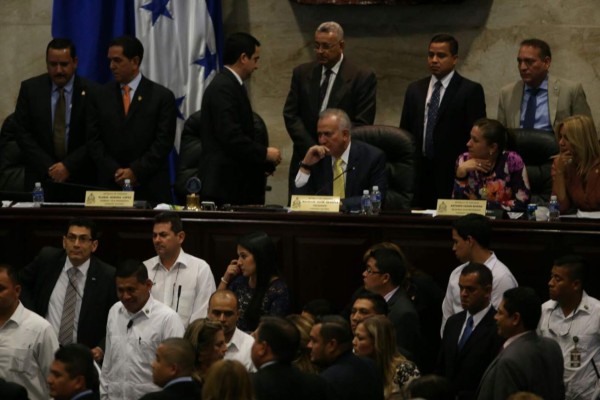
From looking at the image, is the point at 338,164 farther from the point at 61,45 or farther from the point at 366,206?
the point at 61,45

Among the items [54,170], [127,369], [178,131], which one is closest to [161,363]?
[127,369]

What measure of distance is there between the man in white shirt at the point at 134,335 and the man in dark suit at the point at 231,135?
217cm

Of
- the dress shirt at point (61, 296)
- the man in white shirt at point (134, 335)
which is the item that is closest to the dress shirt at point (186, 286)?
the dress shirt at point (61, 296)

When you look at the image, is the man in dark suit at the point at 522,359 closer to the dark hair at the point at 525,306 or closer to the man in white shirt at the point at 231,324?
the dark hair at the point at 525,306

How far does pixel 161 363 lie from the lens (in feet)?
23.3

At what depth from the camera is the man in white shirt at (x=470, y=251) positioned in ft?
30.1

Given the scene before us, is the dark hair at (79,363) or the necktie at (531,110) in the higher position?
the necktie at (531,110)

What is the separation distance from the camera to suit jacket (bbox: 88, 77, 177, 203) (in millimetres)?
10984

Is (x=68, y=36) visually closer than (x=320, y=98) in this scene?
No

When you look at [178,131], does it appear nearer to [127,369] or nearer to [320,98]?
[320,98]

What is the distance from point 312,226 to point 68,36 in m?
4.06

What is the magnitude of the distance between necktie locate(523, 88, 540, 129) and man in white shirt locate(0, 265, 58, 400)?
450 cm

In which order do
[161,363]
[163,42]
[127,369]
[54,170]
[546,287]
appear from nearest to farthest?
[161,363] → [127,369] → [546,287] → [54,170] → [163,42]

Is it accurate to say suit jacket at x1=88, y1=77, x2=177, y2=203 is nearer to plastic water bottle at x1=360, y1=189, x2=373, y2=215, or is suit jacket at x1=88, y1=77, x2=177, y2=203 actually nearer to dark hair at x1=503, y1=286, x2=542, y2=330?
plastic water bottle at x1=360, y1=189, x2=373, y2=215
